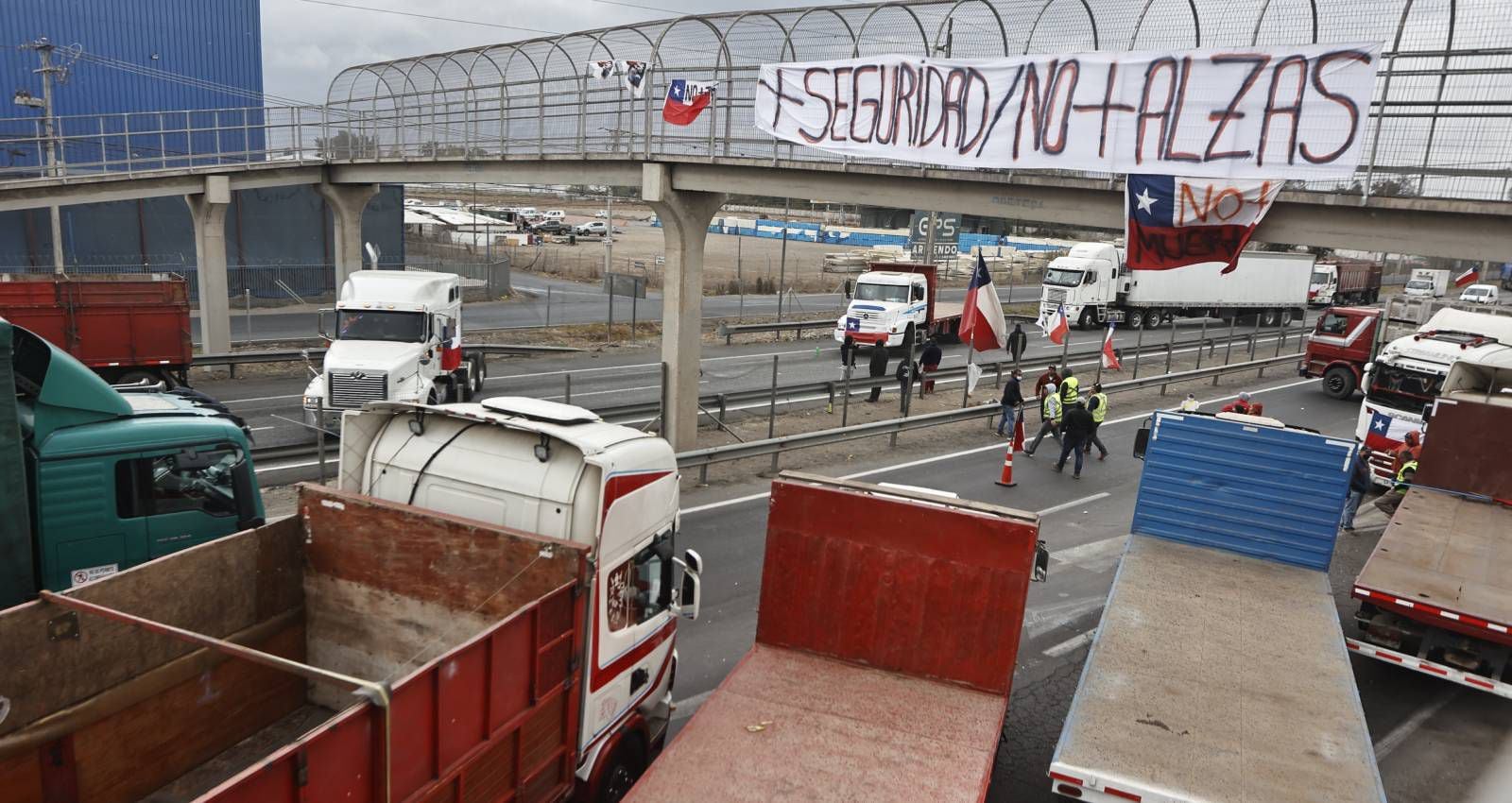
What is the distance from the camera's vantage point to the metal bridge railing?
1005 centimetres

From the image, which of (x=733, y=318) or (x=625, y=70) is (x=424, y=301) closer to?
(x=625, y=70)

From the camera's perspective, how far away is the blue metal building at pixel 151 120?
31620 mm

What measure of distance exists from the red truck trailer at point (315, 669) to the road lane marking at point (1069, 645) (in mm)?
5606

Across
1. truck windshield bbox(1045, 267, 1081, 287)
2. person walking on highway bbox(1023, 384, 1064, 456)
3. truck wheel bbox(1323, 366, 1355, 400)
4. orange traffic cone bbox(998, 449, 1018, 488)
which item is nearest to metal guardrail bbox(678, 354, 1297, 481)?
person walking on highway bbox(1023, 384, 1064, 456)

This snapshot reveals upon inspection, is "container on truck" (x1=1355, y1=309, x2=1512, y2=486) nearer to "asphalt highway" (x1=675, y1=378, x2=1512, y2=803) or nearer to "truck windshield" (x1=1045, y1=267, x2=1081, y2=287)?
"asphalt highway" (x1=675, y1=378, x2=1512, y2=803)

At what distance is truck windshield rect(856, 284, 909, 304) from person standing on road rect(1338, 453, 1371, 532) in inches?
617

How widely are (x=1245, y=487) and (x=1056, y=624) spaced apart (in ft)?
7.84

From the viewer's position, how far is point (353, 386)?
53.7 ft

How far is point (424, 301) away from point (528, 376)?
21.9 feet

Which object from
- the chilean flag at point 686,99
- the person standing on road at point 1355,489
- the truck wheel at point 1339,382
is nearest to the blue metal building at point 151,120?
the chilean flag at point 686,99

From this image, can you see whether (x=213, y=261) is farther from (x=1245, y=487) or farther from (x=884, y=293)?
(x=1245, y=487)

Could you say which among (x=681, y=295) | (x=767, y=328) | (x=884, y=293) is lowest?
(x=767, y=328)

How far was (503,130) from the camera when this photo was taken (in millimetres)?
20234

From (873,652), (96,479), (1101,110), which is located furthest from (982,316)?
(96,479)
